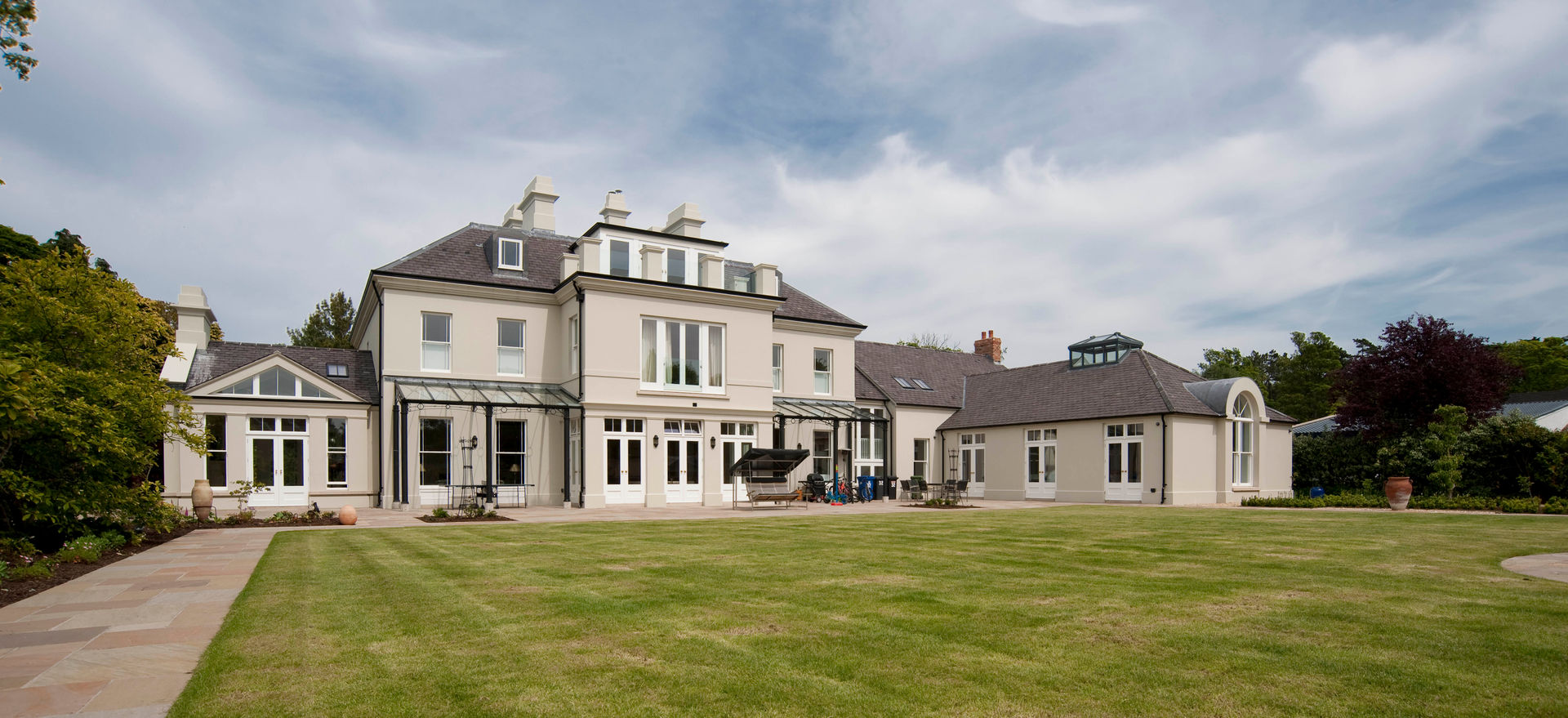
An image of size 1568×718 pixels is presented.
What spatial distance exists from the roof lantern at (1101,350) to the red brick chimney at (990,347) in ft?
23.4

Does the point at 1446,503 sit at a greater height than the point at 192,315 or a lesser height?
lesser

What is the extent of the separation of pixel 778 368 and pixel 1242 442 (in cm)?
1506

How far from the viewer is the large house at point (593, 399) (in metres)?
22.4

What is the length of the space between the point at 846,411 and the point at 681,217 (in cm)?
869

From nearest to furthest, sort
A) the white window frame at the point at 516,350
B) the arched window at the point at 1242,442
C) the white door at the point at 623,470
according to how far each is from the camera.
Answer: the white door at the point at 623,470 < the white window frame at the point at 516,350 < the arched window at the point at 1242,442

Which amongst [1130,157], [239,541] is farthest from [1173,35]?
[239,541]

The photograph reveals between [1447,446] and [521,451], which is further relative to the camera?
[521,451]

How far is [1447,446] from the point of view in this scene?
912 inches

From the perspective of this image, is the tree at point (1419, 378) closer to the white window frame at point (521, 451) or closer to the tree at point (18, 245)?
the white window frame at point (521, 451)

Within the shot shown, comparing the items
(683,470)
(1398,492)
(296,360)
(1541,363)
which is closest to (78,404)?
(296,360)

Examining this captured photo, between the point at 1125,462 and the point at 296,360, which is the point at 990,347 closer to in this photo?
the point at 1125,462

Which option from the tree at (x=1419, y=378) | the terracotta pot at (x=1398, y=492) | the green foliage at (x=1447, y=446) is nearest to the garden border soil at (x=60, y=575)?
the terracotta pot at (x=1398, y=492)

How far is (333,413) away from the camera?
22.8 metres

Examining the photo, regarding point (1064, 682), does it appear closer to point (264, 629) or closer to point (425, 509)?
point (264, 629)
